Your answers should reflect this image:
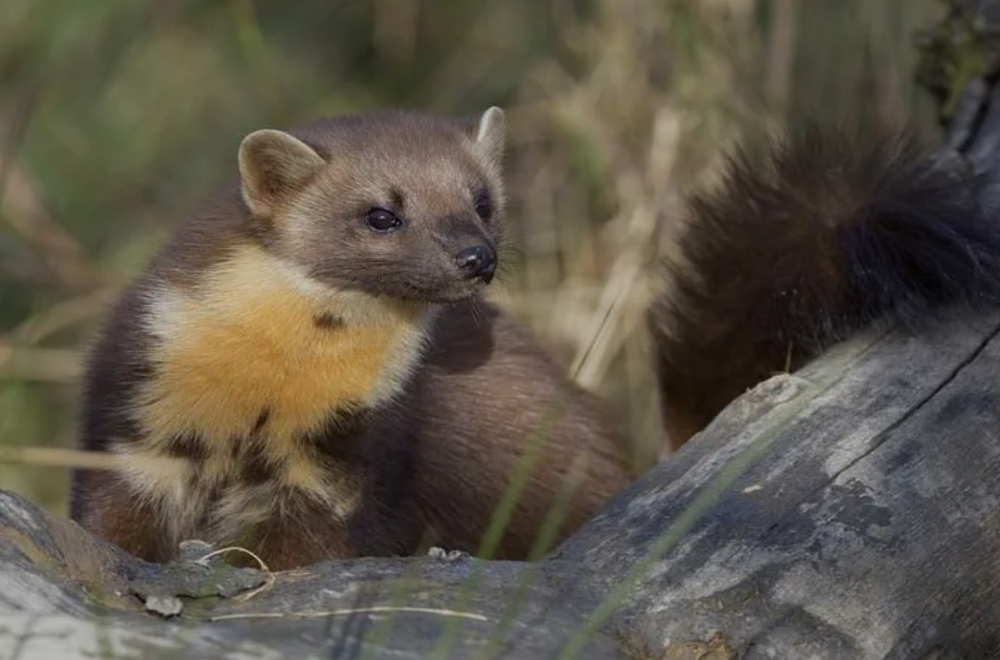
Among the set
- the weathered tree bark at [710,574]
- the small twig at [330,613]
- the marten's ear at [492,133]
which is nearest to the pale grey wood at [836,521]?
the weathered tree bark at [710,574]

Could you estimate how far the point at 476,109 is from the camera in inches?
245

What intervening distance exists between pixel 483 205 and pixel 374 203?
22cm

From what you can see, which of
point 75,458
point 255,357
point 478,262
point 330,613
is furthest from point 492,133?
point 330,613

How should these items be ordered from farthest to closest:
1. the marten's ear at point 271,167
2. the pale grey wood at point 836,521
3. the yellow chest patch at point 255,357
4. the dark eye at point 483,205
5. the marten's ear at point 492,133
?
the marten's ear at point 492,133
the dark eye at point 483,205
the marten's ear at point 271,167
the yellow chest patch at point 255,357
the pale grey wood at point 836,521

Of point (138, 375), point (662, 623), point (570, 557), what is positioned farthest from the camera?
point (138, 375)

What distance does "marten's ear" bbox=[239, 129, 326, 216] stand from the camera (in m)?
3.29

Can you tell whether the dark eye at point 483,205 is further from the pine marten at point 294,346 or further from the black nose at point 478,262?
the black nose at point 478,262

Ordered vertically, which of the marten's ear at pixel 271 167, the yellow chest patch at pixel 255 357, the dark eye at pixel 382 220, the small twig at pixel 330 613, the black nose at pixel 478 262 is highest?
the marten's ear at pixel 271 167

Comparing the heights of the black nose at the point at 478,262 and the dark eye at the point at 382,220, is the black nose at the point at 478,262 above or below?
below

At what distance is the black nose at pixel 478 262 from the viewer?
10.1 feet

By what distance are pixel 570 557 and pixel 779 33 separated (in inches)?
115

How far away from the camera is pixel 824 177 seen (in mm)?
3535

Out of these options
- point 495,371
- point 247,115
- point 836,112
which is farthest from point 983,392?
point 247,115

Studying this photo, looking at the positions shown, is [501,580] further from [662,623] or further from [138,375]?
[138,375]
